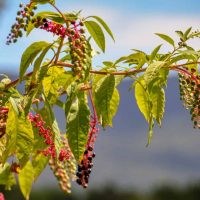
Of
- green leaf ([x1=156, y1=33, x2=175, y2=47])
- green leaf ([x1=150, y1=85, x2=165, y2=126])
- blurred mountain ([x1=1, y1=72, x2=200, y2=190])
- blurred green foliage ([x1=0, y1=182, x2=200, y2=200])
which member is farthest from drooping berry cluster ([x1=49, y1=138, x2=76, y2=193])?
blurred mountain ([x1=1, y1=72, x2=200, y2=190])

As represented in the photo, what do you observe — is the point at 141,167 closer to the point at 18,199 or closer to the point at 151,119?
the point at 18,199

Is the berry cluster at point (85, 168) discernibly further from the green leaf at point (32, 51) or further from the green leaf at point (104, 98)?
the green leaf at point (32, 51)

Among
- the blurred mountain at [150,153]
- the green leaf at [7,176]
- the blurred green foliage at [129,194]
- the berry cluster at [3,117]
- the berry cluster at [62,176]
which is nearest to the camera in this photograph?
→ the berry cluster at [3,117]

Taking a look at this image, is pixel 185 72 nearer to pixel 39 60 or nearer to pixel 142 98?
pixel 142 98

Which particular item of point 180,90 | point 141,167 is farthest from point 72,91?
point 141,167

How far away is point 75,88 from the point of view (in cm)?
294

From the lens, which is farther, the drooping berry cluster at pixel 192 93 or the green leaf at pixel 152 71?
the drooping berry cluster at pixel 192 93

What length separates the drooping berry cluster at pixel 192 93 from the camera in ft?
9.81

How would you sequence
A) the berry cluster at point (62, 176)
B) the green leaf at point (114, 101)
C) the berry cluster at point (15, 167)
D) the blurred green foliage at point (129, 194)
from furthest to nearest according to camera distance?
the blurred green foliage at point (129, 194) → the berry cluster at point (15, 167) → the berry cluster at point (62, 176) → the green leaf at point (114, 101)

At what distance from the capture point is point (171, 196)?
125ft

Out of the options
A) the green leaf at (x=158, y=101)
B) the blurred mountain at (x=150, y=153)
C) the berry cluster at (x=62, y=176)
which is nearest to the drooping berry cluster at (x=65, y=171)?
the berry cluster at (x=62, y=176)

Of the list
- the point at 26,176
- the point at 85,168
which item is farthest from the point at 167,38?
the point at 26,176

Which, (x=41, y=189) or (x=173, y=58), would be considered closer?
(x=173, y=58)

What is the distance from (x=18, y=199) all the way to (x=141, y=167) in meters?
62.7
